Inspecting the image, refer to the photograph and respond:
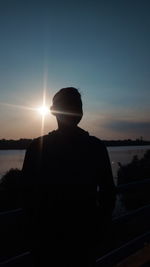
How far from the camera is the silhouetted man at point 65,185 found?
2.26 metres

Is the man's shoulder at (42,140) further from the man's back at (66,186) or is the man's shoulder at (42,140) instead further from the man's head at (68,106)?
the man's head at (68,106)

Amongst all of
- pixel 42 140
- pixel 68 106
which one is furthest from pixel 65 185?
pixel 68 106

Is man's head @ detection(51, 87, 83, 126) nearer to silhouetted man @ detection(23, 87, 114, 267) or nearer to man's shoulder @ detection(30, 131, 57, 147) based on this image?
silhouetted man @ detection(23, 87, 114, 267)

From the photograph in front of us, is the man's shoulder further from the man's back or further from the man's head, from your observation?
the man's head

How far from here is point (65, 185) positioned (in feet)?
7.50

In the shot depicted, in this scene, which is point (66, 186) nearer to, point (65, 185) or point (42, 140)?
point (65, 185)

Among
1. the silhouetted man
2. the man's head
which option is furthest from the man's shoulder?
the man's head

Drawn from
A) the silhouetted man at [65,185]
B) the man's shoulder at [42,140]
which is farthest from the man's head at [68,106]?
the man's shoulder at [42,140]

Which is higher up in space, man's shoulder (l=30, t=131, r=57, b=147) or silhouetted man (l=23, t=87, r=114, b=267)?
man's shoulder (l=30, t=131, r=57, b=147)

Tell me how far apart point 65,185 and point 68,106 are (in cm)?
52

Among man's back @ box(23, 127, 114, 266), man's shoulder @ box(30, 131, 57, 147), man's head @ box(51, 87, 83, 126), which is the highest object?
man's head @ box(51, 87, 83, 126)

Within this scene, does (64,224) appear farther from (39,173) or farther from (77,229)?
(39,173)

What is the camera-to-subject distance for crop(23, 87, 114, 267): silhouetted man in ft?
7.41

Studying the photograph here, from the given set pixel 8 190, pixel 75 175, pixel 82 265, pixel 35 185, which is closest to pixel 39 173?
pixel 35 185
